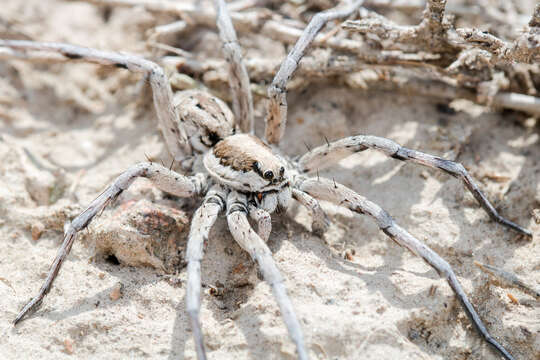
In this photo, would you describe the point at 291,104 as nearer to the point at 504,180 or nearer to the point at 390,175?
the point at 390,175

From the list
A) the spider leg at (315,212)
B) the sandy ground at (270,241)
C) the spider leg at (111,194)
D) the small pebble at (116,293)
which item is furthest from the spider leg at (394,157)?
the small pebble at (116,293)

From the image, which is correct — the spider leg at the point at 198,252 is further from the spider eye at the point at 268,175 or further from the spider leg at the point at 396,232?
the spider leg at the point at 396,232

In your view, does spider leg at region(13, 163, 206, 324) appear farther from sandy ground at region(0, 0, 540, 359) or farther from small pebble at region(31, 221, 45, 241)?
small pebble at region(31, 221, 45, 241)

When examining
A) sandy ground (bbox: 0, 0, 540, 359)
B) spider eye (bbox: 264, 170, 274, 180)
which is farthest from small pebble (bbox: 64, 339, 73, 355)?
spider eye (bbox: 264, 170, 274, 180)

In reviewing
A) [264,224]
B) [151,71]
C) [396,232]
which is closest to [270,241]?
[264,224]

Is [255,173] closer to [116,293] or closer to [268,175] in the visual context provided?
[268,175]

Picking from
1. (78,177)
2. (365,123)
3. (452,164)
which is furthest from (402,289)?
(78,177)
